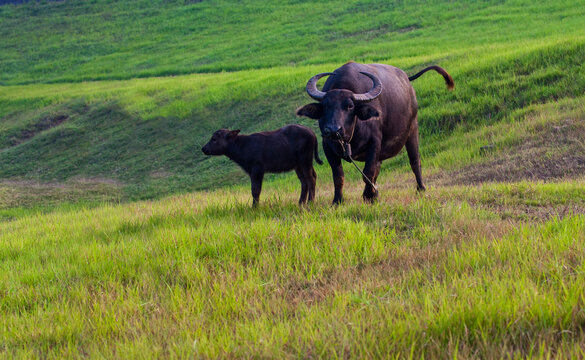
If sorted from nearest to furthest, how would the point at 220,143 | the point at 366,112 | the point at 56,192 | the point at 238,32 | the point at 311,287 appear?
the point at 311,287, the point at 366,112, the point at 220,143, the point at 56,192, the point at 238,32

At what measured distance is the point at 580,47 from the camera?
1397 centimetres

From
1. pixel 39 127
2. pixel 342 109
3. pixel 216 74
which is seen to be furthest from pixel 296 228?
pixel 216 74

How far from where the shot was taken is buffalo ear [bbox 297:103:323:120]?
6718mm

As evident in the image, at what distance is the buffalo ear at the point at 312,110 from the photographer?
6.72 m

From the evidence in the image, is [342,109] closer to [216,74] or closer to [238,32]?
[216,74]

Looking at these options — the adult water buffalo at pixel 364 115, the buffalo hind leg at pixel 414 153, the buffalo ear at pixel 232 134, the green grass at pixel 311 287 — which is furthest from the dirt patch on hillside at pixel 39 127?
the adult water buffalo at pixel 364 115

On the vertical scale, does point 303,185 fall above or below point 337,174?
below

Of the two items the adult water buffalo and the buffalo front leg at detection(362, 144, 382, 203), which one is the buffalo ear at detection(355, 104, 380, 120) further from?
the buffalo front leg at detection(362, 144, 382, 203)

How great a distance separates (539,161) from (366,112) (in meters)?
4.39

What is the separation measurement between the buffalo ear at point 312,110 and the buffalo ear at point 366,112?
18.1 inches

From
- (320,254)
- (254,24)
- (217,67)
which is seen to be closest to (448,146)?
(320,254)

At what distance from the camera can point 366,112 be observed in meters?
6.70

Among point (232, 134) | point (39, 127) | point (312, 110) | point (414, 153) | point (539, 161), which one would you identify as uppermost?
point (312, 110)

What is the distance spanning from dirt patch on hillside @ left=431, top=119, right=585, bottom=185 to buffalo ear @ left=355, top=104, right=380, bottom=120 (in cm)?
355
